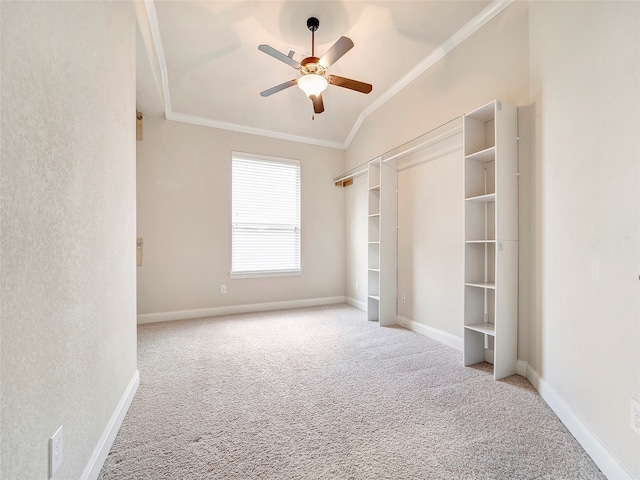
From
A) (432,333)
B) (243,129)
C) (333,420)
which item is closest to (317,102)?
(243,129)

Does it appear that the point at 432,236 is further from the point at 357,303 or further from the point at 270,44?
the point at 270,44

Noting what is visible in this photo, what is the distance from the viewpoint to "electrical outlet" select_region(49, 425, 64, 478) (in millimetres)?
999

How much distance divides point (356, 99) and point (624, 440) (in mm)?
4169

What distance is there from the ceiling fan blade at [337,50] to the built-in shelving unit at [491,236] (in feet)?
3.97

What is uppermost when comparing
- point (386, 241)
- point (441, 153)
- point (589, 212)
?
point (441, 153)

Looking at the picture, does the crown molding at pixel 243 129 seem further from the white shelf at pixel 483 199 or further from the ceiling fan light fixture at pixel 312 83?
the white shelf at pixel 483 199

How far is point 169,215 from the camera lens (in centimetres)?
408

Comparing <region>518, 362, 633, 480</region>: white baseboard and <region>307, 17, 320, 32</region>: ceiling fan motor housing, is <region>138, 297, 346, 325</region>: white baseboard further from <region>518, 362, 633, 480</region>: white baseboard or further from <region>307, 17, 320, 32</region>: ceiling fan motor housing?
<region>307, 17, 320, 32</region>: ceiling fan motor housing

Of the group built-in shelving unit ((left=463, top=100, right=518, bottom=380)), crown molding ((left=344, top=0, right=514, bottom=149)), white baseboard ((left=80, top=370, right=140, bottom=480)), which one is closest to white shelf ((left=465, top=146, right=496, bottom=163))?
built-in shelving unit ((left=463, top=100, right=518, bottom=380))

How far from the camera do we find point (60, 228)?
1099 millimetres

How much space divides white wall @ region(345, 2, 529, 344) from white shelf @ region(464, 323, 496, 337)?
0.26 meters

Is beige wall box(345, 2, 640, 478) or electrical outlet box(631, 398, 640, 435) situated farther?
beige wall box(345, 2, 640, 478)

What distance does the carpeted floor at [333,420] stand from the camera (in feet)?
4.69

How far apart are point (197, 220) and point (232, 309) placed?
1.42 meters
